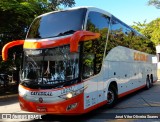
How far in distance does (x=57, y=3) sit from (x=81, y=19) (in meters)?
22.6

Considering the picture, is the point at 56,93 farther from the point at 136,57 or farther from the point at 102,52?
the point at 136,57

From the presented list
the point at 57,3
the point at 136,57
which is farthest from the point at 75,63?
the point at 57,3

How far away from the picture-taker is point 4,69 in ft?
65.1

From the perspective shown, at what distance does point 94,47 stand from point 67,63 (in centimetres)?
147

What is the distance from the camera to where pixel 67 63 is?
886 centimetres

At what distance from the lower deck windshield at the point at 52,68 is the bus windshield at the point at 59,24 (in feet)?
2.09

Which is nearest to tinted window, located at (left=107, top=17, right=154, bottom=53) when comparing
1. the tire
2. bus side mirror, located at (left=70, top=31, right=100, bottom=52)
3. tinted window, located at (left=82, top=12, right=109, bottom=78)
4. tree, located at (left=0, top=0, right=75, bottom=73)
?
tinted window, located at (left=82, top=12, right=109, bottom=78)

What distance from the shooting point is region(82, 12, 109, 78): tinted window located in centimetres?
928

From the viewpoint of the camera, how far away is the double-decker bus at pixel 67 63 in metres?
8.58

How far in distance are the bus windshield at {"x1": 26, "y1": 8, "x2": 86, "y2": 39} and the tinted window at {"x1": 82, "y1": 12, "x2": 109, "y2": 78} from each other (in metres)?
0.40
